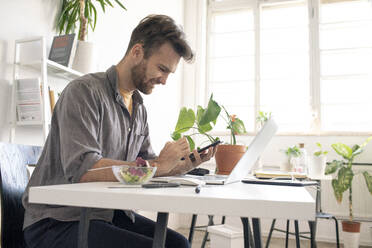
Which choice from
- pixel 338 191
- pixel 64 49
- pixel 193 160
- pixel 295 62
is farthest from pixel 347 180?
pixel 64 49

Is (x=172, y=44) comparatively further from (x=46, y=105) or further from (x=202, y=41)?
(x=202, y=41)

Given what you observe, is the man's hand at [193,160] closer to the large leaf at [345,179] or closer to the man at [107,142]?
the man at [107,142]

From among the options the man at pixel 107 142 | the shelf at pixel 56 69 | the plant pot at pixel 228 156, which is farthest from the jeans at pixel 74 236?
the shelf at pixel 56 69

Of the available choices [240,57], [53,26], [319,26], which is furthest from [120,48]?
[319,26]

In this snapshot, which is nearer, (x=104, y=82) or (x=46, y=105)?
(x=104, y=82)

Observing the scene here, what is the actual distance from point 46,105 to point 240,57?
325cm

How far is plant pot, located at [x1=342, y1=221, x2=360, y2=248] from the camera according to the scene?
125 inches

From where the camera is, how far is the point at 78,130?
3.28 ft

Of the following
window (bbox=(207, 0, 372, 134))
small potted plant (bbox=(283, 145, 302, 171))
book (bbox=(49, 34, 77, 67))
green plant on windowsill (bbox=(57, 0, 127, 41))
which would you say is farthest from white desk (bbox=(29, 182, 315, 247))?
window (bbox=(207, 0, 372, 134))

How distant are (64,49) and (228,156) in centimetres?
112

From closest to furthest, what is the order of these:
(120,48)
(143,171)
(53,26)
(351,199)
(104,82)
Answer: (143,171) < (104,82) < (53,26) < (120,48) < (351,199)

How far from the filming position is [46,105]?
168 cm

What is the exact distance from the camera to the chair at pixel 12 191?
1.02m

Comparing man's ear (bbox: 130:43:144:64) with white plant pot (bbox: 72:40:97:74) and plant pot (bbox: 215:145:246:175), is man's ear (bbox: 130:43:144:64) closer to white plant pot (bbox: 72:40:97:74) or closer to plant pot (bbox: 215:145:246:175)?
plant pot (bbox: 215:145:246:175)
